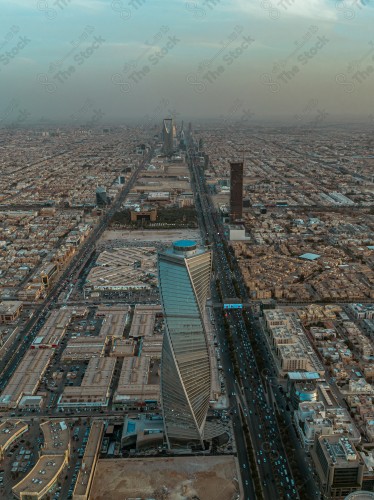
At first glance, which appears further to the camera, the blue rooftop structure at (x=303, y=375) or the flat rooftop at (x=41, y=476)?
the blue rooftop structure at (x=303, y=375)

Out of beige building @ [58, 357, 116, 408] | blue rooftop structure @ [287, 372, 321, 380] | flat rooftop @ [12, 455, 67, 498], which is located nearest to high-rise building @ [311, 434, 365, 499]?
blue rooftop structure @ [287, 372, 321, 380]

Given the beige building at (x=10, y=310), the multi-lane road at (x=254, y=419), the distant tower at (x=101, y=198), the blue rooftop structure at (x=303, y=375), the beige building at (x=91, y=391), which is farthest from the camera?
the distant tower at (x=101, y=198)

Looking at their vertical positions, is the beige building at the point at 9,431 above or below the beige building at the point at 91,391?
above

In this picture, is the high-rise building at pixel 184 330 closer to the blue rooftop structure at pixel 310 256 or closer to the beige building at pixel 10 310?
the beige building at pixel 10 310

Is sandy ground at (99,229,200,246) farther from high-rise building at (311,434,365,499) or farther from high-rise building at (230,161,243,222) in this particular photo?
high-rise building at (311,434,365,499)

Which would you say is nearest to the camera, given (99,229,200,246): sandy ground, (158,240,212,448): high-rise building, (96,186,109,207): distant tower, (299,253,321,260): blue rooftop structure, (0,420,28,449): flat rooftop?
(158,240,212,448): high-rise building

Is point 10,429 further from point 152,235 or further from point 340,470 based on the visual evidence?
point 152,235

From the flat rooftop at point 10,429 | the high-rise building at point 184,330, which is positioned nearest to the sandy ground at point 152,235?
the flat rooftop at point 10,429
